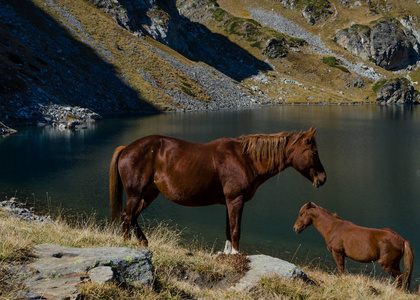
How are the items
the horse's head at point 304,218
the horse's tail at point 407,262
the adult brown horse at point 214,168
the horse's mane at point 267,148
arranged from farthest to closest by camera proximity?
the horse's head at point 304,218 < the horse's tail at point 407,262 < the horse's mane at point 267,148 < the adult brown horse at point 214,168

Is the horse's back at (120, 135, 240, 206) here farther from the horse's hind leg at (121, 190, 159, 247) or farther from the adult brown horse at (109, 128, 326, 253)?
the horse's hind leg at (121, 190, 159, 247)

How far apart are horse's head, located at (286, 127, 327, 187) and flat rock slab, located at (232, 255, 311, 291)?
2.32 metres

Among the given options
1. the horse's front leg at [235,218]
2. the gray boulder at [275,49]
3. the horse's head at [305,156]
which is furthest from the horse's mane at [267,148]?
the gray boulder at [275,49]

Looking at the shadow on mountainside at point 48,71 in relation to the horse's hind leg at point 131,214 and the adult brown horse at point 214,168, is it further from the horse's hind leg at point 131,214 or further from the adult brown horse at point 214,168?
the adult brown horse at point 214,168

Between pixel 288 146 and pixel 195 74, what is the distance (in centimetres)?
9687

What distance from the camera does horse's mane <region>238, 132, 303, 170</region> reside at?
8000 mm

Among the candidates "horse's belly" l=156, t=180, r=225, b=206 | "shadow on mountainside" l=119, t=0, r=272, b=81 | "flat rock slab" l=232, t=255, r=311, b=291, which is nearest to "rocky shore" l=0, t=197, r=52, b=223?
"horse's belly" l=156, t=180, r=225, b=206

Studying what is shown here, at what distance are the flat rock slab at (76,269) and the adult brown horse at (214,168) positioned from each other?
2.46m

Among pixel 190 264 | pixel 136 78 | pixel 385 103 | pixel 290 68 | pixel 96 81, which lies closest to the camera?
pixel 190 264

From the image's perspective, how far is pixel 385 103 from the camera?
13475 cm

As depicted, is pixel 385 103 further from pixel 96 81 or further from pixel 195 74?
pixel 96 81

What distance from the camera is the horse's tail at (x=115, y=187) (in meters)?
8.62

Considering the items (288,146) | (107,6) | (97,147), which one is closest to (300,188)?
(288,146)

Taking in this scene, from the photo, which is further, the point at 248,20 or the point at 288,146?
the point at 248,20
